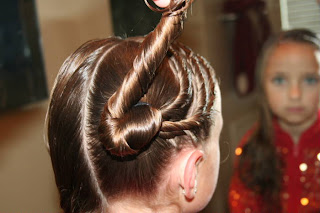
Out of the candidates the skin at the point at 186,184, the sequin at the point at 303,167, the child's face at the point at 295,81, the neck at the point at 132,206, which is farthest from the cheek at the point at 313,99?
the neck at the point at 132,206

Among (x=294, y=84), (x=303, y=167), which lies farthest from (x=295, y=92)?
(x=303, y=167)

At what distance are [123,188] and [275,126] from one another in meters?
0.44

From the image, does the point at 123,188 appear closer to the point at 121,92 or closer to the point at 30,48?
the point at 121,92

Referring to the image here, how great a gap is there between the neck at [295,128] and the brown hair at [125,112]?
343mm

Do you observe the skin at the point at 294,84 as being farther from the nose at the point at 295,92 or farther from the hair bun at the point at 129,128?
the hair bun at the point at 129,128

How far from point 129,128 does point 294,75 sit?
46 centimetres

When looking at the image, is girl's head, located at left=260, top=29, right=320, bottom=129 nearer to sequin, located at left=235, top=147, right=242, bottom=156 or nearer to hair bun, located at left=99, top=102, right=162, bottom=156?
sequin, located at left=235, top=147, right=242, bottom=156

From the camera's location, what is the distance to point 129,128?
497 millimetres

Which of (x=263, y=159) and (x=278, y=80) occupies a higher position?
(x=278, y=80)

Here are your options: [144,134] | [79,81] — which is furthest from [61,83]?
[144,134]

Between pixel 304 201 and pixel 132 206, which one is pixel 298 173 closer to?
pixel 304 201

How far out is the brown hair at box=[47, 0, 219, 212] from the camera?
0.50 meters

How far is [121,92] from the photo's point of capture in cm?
50

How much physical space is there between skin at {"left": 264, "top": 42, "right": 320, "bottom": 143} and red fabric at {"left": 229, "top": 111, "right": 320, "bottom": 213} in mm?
16
